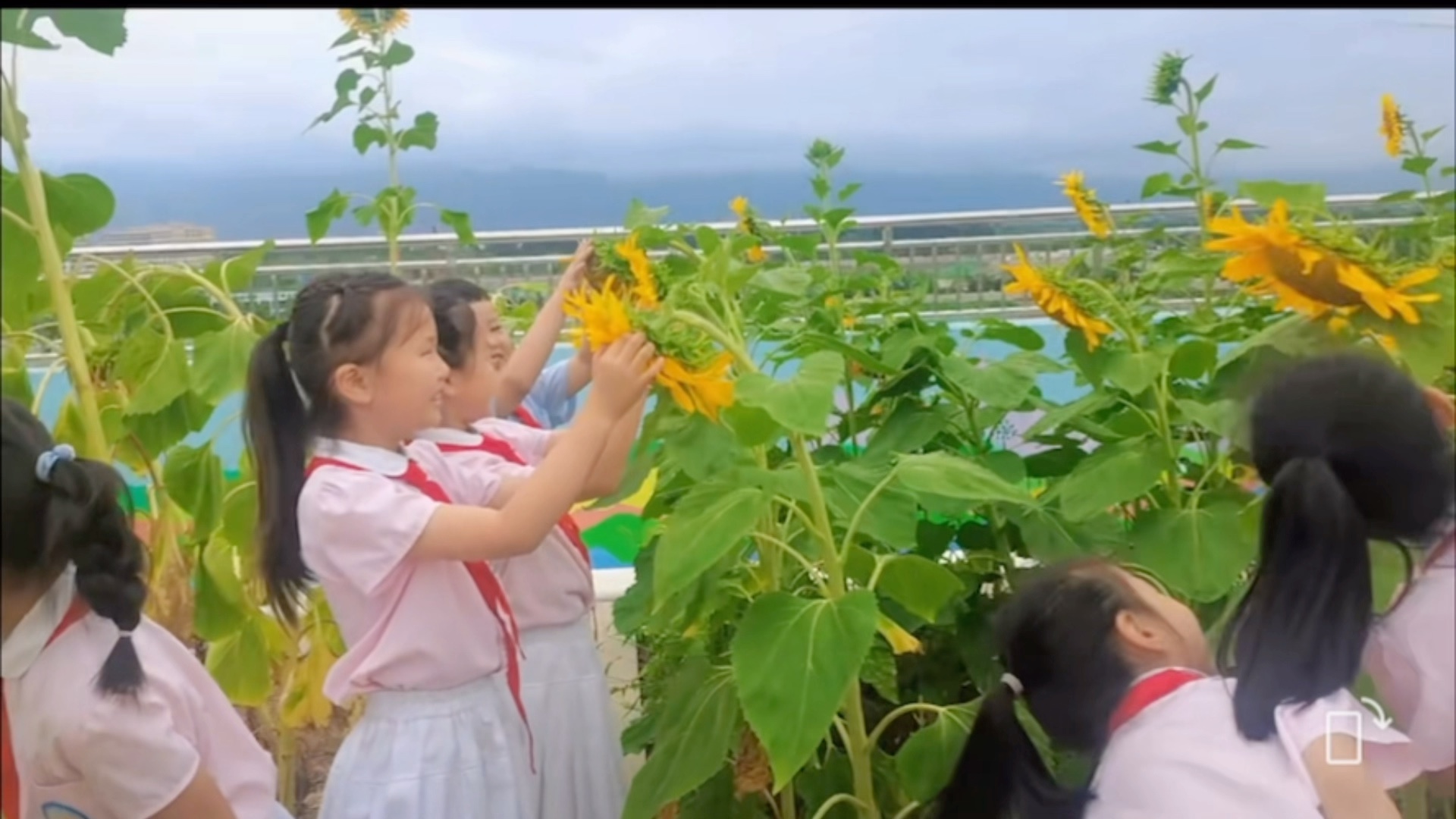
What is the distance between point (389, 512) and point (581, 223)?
0.71 feet

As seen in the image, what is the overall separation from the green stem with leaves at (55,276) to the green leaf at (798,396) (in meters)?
0.39

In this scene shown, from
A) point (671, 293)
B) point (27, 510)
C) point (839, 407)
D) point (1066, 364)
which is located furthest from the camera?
point (839, 407)

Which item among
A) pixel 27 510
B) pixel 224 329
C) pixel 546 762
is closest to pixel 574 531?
pixel 546 762

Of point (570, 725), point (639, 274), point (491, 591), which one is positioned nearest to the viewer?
point (639, 274)

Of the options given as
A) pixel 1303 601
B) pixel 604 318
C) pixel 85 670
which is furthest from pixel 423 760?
pixel 1303 601

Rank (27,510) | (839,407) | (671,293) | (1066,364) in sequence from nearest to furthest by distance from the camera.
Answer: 1. (27,510)
2. (671,293)
3. (1066,364)
4. (839,407)

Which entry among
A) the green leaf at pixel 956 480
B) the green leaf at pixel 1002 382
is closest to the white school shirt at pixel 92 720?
the green leaf at pixel 956 480

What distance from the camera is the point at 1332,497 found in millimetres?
758

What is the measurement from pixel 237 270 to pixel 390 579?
0.21 m

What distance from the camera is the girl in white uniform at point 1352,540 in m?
0.76

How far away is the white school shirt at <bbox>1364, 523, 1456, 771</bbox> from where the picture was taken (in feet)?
2.53

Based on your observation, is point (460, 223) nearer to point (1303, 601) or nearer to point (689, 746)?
point (689, 746)

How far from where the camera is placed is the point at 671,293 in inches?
34.2

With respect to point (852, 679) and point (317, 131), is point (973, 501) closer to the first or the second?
point (852, 679)
